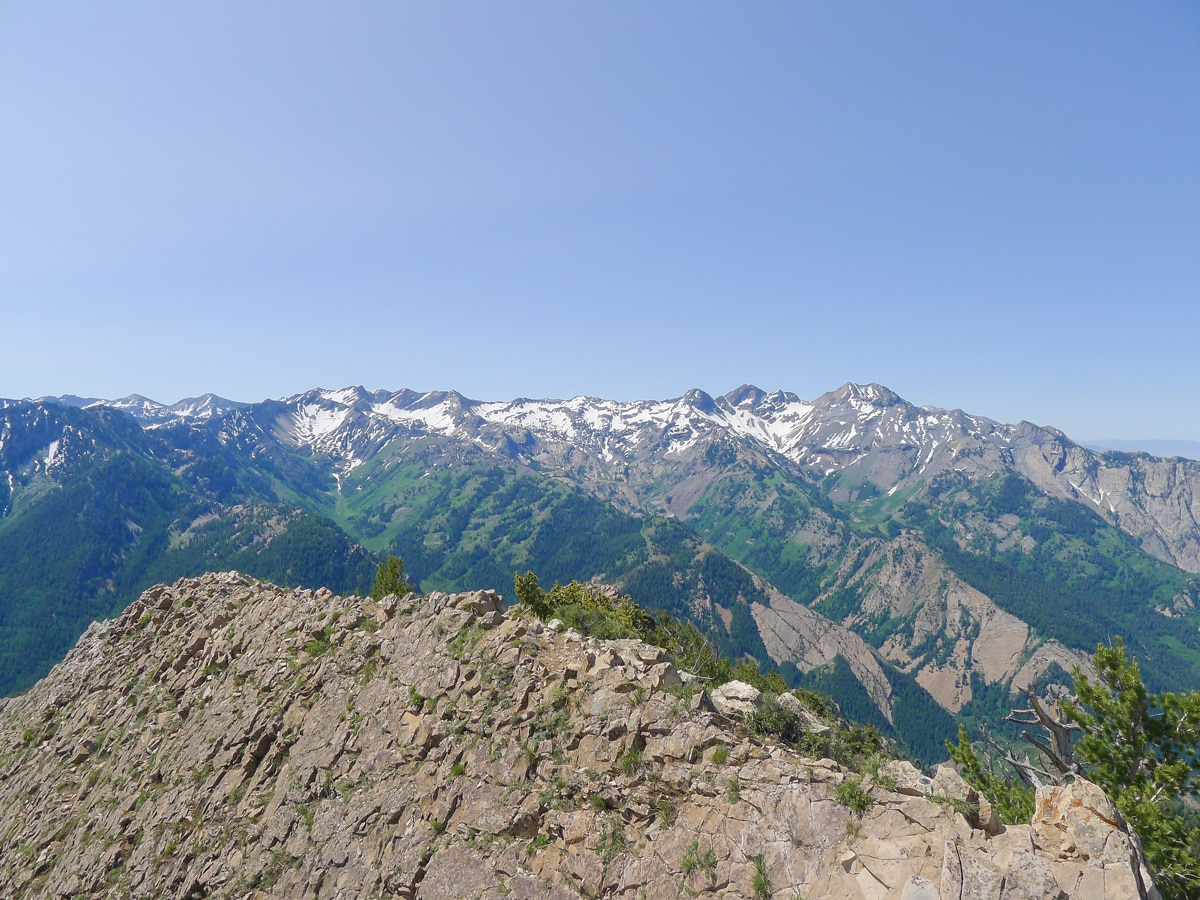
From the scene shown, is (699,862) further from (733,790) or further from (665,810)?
(733,790)

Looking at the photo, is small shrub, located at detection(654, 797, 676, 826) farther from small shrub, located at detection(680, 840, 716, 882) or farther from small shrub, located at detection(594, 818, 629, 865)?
small shrub, located at detection(594, 818, 629, 865)

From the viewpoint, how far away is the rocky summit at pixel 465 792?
14672mm

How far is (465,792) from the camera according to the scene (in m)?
21.0

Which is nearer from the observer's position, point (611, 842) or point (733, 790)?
point (733, 790)

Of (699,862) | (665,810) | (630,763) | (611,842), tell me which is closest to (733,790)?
(699,862)

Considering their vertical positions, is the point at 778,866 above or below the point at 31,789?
above

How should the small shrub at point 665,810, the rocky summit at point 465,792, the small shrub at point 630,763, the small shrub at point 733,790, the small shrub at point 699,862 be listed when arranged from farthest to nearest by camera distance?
the small shrub at point 630,763
the small shrub at point 665,810
the small shrub at point 733,790
the small shrub at point 699,862
the rocky summit at point 465,792

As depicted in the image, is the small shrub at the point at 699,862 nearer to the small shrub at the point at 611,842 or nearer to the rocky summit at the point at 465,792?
the rocky summit at the point at 465,792

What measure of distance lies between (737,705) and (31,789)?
154 feet

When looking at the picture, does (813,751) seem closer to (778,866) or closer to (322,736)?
(778,866)

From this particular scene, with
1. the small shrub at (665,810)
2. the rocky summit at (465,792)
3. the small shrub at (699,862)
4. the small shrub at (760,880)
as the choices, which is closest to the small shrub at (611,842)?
the rocky summit at (465,792)

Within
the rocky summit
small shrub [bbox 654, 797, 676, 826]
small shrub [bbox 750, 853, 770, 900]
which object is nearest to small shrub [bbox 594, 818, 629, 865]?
the rocky summit

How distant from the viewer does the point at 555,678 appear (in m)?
23.3

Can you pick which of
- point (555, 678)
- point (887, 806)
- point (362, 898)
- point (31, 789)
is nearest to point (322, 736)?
point (362, 898)
